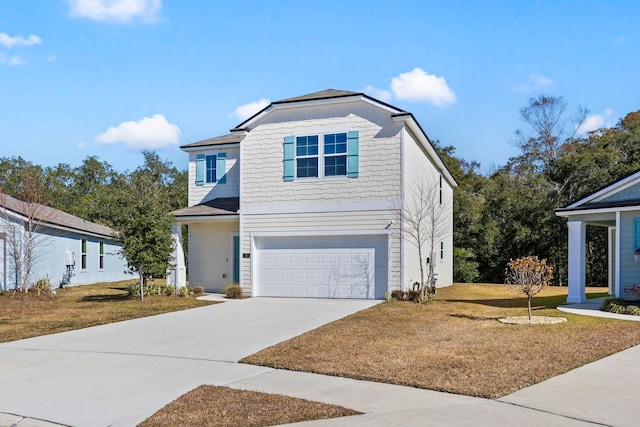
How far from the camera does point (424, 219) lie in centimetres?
2136

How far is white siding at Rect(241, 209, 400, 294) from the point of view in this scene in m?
18.1

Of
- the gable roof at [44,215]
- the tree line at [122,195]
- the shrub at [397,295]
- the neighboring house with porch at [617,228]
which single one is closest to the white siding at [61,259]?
the gable roof at [44,215]

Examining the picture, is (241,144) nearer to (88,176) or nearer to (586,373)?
(586,373)

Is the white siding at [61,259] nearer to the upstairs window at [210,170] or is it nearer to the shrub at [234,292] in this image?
the shrub at [234,292]

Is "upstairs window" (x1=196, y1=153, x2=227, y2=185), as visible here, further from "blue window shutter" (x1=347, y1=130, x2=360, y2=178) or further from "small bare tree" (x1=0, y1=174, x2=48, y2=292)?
"small bare tree" (x1=0, y1=174, x2=48, y2=292)

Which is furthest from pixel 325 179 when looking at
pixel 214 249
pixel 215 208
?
pixel 214 249

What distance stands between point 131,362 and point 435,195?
1634 cm

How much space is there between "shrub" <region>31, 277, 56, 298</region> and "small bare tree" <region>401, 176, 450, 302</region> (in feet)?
44.2

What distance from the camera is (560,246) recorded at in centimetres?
3103

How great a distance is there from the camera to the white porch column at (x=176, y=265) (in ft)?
67.1

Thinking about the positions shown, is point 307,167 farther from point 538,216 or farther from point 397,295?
point 538,216

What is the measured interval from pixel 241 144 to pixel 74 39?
6.57 metres

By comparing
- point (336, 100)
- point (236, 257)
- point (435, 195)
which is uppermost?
point (336, 100)

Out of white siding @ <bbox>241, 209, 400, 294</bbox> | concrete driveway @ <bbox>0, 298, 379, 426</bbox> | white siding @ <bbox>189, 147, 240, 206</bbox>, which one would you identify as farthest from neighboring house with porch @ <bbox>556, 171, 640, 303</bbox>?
white siding @ <bbox>189, 147, 240, 206</bbox>
